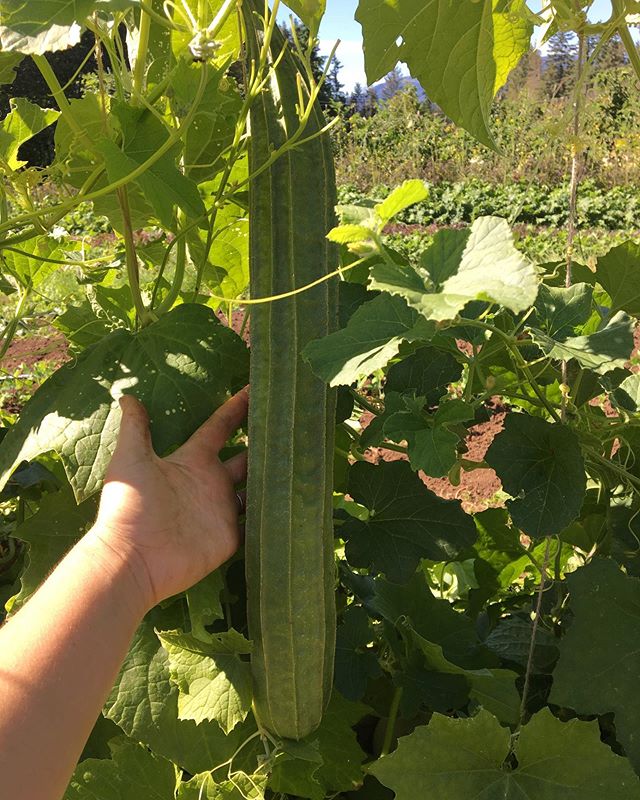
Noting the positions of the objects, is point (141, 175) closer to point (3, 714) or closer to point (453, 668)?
point (3, 714)

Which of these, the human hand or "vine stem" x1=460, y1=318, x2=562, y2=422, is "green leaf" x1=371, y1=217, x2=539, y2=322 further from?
the human hand

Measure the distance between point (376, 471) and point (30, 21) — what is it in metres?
0.83

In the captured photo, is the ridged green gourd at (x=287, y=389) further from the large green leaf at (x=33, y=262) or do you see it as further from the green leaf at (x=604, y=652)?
the large green leaf at (x=33, y=262)

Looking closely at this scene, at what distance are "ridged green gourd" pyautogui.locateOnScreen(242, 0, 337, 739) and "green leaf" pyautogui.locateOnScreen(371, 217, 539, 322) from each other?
0.22 m

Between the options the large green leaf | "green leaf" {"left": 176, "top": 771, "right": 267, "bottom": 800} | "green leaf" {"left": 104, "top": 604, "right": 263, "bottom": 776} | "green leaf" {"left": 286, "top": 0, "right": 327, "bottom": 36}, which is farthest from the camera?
the large green leaf

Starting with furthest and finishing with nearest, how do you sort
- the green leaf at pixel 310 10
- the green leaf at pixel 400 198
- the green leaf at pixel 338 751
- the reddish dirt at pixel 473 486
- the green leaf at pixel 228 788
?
the reddish dirt at pixel 473 486 < the green leaf at pixel 338 751 < the green leaf at pixel 228 788 < the green leaf at pixel 310 10 < the green leaf at pixel 400 198

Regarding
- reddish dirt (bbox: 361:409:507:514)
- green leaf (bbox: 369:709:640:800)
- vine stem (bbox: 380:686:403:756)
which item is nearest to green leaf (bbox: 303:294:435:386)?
green leaf (bbox: 369:709:640:800)

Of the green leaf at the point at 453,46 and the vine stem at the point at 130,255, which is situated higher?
the green leaf at the point at 453,46

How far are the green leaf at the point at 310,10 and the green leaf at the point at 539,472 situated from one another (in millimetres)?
614

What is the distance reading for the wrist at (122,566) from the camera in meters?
1.03

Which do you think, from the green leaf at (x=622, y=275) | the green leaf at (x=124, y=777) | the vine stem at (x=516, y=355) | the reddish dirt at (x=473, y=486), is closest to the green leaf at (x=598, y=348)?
the vine stem at (x=516, y=355)

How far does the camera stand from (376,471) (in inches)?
53.9

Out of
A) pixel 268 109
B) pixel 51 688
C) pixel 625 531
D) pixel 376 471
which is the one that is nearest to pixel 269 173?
pixel 268 109

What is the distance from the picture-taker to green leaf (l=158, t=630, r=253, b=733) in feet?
3.77
